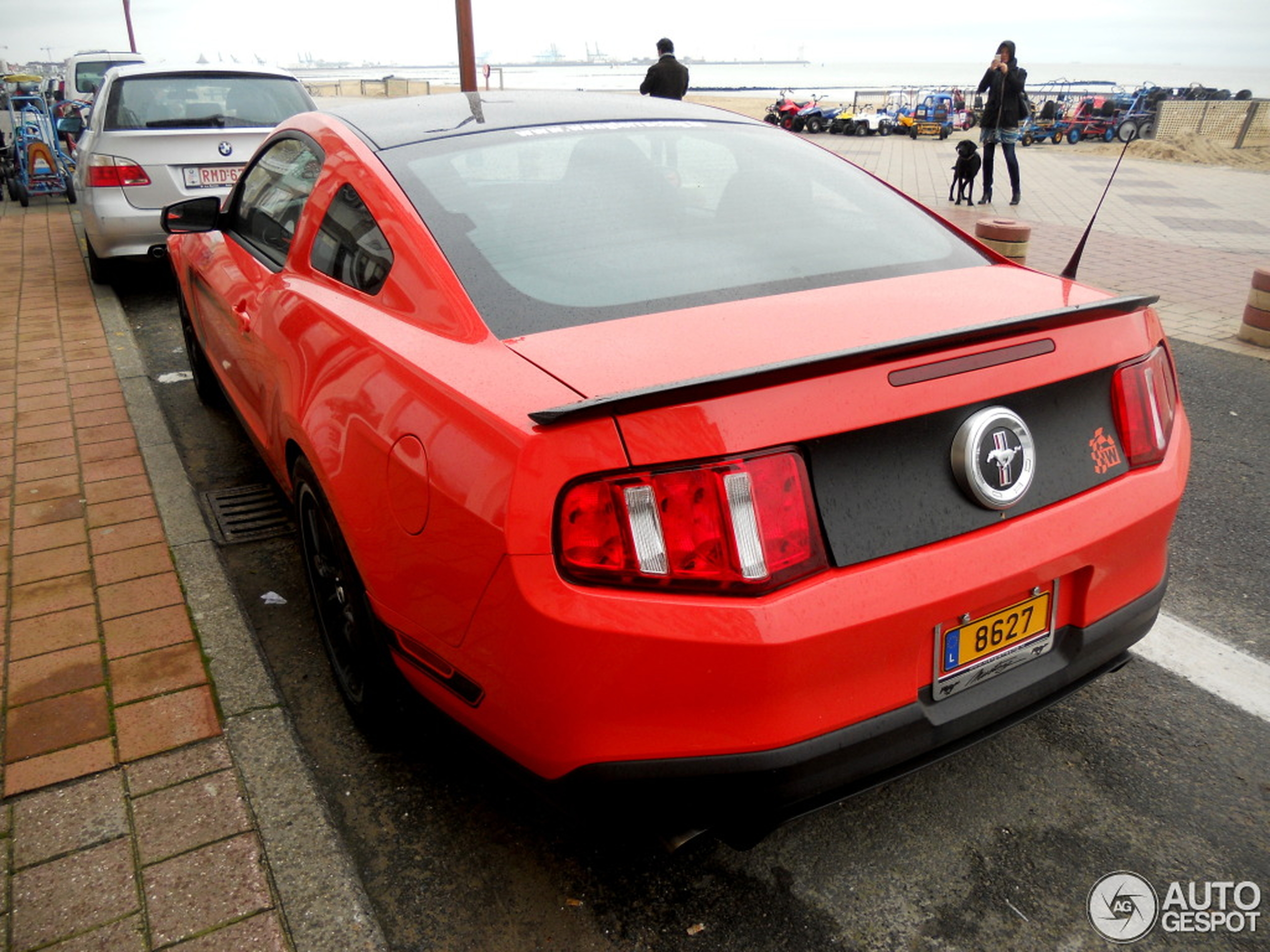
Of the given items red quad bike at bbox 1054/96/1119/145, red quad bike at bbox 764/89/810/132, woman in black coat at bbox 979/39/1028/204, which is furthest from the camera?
red quad bike at bbox 764/89/810/132

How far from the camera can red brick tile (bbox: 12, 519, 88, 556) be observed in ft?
11.7

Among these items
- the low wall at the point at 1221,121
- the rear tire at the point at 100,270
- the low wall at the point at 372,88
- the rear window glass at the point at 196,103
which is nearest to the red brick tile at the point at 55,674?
the rear window glass at the point at 196,103

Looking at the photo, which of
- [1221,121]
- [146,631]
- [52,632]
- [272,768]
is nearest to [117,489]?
[52,632]

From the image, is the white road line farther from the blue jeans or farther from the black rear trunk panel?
the blue jeans

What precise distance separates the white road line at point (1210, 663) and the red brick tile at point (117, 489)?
3.74 meters

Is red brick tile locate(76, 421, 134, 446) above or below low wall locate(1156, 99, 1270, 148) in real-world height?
below

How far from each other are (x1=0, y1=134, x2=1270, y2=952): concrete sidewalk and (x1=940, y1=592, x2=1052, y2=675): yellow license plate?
127cm

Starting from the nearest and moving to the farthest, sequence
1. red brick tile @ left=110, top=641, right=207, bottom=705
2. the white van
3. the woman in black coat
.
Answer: red brick tile @ left=110, top=641, right=207, bottom=705 → the woman in black coat → the white van

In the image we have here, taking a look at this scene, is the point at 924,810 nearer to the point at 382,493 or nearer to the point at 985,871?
the point at 985,871

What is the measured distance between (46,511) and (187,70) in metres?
4.96

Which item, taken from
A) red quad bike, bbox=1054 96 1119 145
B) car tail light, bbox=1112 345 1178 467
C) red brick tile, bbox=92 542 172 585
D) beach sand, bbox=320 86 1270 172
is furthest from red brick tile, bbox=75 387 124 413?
red quad bike, bbox=1054 96 1119 145

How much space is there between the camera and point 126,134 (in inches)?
277

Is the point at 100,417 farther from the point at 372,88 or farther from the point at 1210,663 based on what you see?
the point at 372,88

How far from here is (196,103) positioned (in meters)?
7.33
